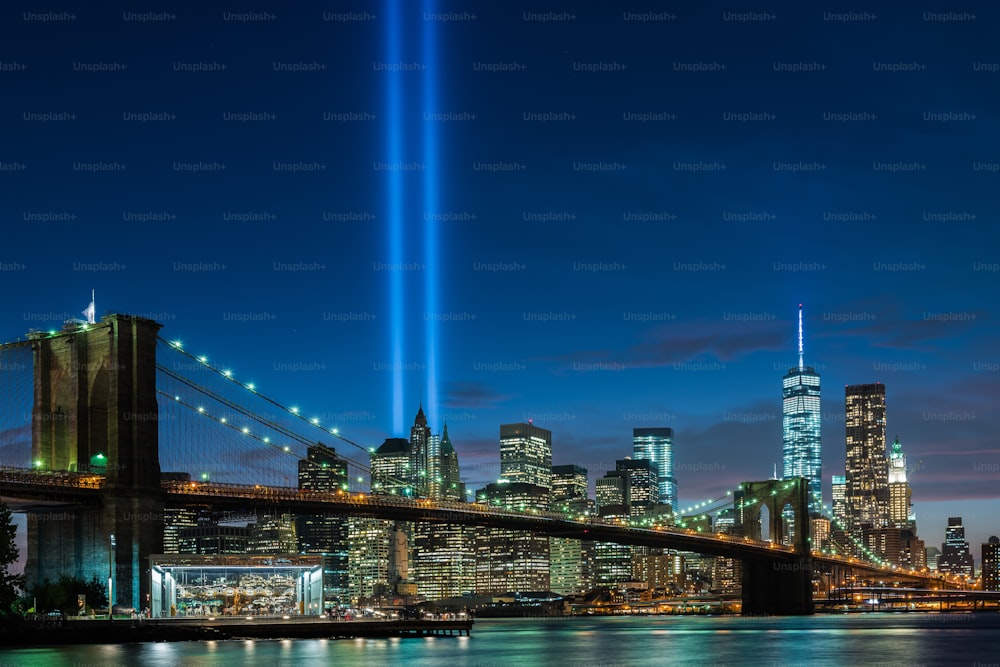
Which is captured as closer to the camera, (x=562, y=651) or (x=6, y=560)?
(x=6, y=560)

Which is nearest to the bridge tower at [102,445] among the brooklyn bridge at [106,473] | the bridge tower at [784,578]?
the brooklyn bridge at [106,473]

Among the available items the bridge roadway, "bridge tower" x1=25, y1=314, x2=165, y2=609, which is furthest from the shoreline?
the bridge roadway

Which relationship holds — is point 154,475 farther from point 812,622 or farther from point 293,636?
point 812,622

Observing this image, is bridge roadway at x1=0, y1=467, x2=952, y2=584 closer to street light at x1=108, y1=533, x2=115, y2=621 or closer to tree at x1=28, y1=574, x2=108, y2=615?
street light at x1=108, y1=533, x2=115, y2=621

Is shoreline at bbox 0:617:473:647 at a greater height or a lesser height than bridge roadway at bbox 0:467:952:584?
lesser

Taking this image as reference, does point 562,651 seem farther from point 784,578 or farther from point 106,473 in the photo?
point 784,578

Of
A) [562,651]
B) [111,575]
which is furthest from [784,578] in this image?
[111,575]

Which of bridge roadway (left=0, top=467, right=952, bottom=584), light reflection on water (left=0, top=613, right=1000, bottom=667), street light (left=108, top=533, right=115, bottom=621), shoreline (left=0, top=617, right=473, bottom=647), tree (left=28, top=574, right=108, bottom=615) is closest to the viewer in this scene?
light reflection on water (left=0, top=613, right=1000, bottom=667)
